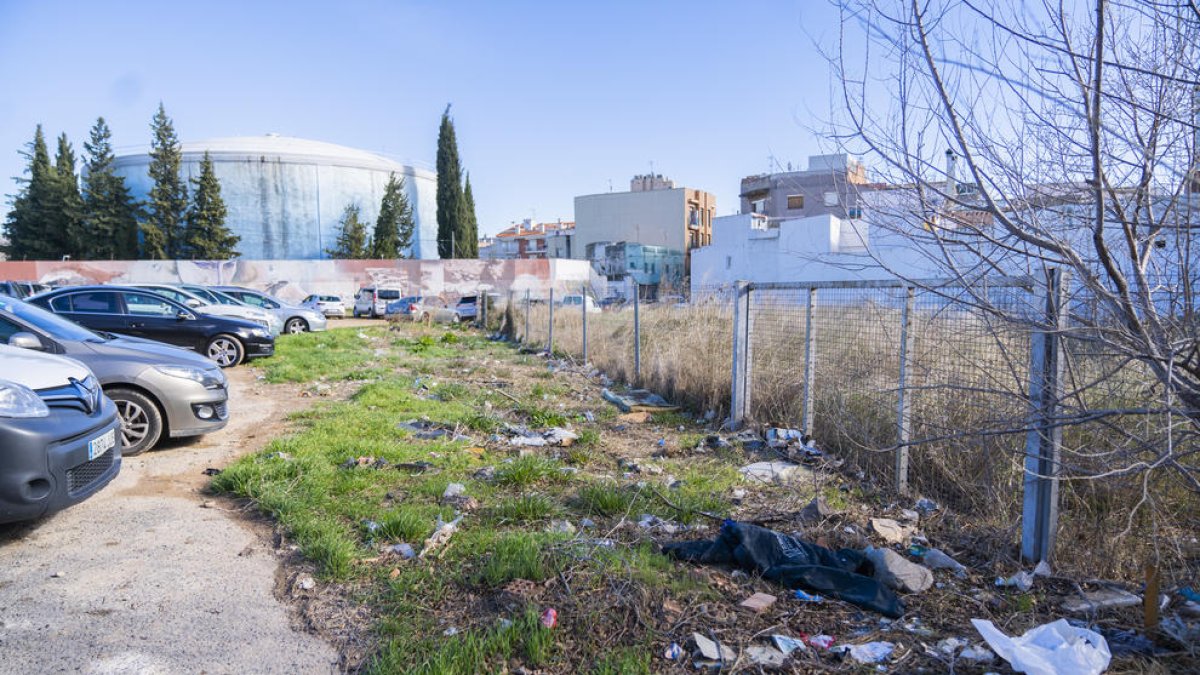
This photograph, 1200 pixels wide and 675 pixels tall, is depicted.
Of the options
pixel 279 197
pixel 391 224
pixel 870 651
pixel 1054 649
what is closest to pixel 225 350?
pixel 870 651

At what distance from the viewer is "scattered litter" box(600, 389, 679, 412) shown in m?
8.45

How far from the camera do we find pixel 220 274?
127 ft

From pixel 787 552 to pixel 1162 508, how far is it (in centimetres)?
199

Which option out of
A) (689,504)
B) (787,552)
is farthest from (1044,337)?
(689,504)

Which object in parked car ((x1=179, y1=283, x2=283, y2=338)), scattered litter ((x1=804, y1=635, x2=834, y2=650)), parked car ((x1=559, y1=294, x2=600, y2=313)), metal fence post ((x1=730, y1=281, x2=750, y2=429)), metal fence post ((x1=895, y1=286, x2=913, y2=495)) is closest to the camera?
scattered litter ((x1=804, y1=635, x2=834, y2=650))

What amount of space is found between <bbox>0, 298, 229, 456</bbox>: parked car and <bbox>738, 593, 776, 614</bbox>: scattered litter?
5295 mm

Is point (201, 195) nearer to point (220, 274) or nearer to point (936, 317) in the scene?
point (220, 274)

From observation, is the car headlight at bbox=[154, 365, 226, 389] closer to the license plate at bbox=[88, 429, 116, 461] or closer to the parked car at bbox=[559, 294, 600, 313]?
the license plate at bbox=[88, 429, 116, 461]

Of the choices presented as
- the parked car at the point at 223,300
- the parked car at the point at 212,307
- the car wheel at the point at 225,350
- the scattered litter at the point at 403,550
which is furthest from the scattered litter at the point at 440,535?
the parked car at the point at 223,300

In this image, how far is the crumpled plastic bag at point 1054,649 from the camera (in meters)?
2.51

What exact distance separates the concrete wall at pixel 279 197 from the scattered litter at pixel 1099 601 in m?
55.9

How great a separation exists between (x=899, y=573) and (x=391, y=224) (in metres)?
53.7

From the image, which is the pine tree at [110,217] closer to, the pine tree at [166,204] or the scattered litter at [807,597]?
the pine tree at [166,204]

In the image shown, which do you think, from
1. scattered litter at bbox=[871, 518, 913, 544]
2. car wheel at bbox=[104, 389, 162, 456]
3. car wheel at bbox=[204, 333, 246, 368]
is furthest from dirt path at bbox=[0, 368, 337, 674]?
car wheel at bbox=[204, 333, 246, 368]
